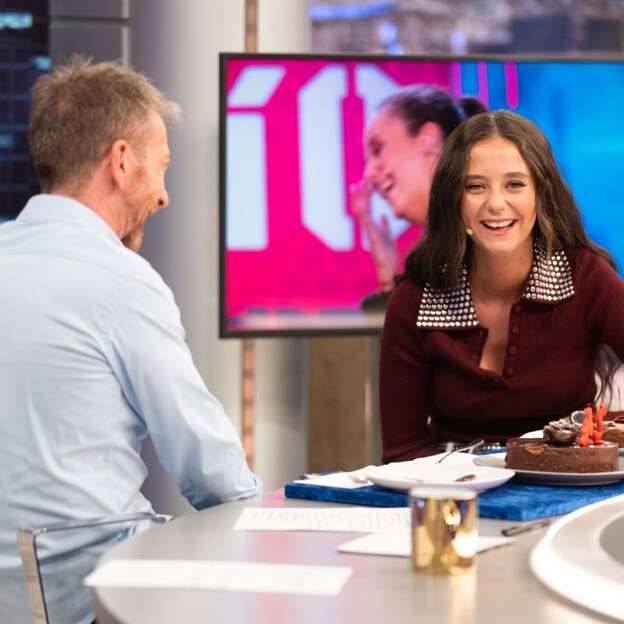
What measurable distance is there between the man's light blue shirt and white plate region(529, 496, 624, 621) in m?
0.62

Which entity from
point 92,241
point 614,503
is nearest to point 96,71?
point 92,241

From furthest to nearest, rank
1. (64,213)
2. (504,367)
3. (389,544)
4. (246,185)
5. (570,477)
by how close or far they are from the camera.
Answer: (246,185)
(504,367)
(64,213)
(570,477)
(389,544)

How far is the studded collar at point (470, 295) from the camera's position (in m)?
2.63

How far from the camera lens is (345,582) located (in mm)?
1192

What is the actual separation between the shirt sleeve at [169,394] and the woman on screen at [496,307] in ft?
2.72

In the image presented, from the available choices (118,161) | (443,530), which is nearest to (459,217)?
(118,161)

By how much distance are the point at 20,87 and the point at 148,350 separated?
10.4 feet

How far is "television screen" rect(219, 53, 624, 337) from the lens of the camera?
158 inches

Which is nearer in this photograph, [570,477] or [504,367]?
[570,477]

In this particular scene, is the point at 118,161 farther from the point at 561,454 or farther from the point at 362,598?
the point at 362,598

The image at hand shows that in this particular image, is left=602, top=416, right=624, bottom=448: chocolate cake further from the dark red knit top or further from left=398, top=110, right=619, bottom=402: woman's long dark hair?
left=398, top=110, right=619, bottom=402: woman's long dark hair

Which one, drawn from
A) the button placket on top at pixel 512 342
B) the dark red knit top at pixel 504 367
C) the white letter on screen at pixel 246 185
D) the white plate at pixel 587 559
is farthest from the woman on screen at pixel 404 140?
the white plate at pixel 587 559

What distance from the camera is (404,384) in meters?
2.68

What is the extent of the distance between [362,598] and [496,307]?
1.64m
